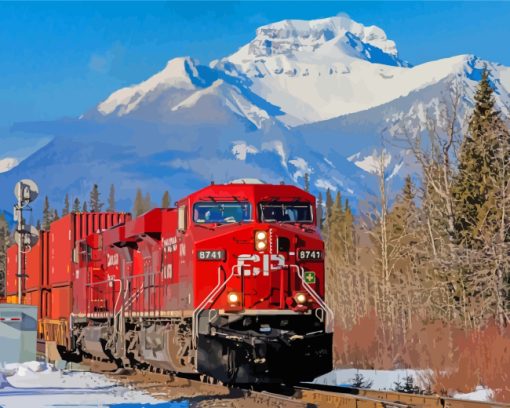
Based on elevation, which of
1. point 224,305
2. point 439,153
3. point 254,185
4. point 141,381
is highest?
point 439,153

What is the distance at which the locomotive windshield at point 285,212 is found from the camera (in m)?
18.4

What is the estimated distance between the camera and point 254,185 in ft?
60.2

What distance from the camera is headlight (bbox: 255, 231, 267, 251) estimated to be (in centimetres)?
1808

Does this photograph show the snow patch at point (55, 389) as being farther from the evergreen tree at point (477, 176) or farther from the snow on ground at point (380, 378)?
the evergreen tree at point (477, 176)

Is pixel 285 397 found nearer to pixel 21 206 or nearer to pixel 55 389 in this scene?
pixel 55 389

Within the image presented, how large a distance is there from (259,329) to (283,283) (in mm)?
970

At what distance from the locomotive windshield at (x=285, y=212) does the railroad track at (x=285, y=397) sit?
317cm

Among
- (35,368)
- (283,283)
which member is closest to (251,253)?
(283,283)

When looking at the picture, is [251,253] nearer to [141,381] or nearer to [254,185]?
[254,185]

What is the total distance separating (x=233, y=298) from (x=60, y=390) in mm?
4050

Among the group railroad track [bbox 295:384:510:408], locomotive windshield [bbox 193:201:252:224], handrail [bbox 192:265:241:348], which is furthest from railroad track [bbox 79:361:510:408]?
locomotive windshield [bbox 193:201:252:224]

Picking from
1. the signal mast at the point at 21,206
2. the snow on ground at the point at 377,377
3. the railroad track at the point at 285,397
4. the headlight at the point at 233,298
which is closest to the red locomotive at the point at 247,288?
the headlight at the point at 233,298

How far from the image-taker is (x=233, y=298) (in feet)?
58.7

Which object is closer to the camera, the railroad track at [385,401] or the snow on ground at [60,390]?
the railroad track at [385,401]
